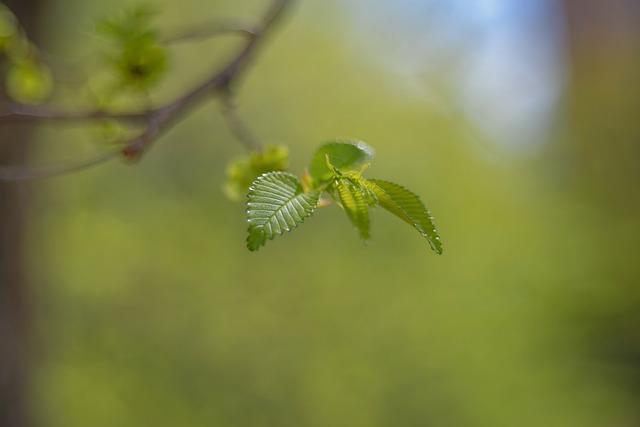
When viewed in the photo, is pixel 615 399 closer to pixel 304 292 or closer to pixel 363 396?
pixel 363 396

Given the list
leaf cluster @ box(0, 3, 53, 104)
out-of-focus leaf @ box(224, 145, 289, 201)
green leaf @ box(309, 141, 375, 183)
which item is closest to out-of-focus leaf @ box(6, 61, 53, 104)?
leaf cluster @ box(0, 3, 53, 104)

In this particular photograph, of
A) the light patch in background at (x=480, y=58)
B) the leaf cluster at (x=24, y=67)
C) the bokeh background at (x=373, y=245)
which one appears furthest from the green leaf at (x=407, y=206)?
the light patch in background at (x=480, y=58)

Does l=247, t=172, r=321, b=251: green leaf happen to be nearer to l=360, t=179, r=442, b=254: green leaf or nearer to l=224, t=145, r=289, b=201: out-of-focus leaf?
l=360, t=179, r=442, b=254: green leaf

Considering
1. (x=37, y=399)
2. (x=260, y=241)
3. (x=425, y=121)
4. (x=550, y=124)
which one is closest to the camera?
(x=260, y=241)

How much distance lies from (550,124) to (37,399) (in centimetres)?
278

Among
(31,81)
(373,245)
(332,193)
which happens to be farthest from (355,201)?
(373,245)

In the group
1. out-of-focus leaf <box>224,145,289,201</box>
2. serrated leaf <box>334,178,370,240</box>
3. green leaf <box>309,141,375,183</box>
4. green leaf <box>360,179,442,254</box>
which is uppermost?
out-of-focus leaf <box>224,145,289,201</box>

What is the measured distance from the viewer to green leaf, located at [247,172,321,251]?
370mm

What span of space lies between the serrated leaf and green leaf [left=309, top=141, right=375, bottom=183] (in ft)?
0.06

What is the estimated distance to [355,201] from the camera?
45 centimetres

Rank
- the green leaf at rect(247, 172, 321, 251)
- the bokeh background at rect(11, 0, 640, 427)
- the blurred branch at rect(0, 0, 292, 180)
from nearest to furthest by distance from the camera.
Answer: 1. the green leaf at rect(247, 172, 321, 251)
2. the blurred branch at rect(0, 0, 292, 180)
3. the bokeh background at rect(11, 0, 640, 427)

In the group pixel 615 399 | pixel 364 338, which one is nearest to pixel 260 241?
pixel 615 399

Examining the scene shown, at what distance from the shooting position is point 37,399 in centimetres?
185

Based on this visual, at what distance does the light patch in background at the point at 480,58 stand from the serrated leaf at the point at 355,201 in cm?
311
